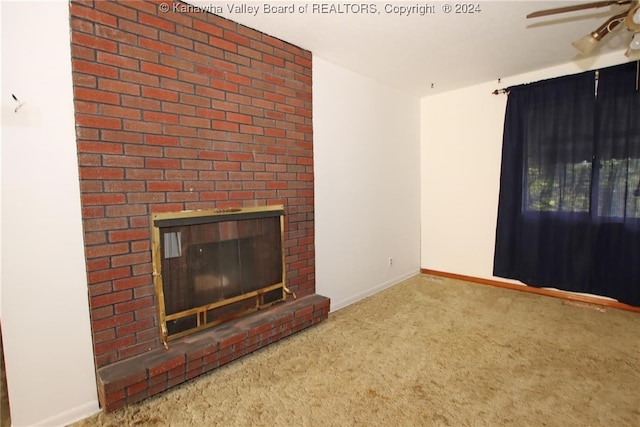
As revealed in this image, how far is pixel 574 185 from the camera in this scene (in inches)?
119

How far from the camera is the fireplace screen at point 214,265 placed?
73.6 inches

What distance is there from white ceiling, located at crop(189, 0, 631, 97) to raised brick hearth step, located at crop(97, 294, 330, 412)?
212 cm

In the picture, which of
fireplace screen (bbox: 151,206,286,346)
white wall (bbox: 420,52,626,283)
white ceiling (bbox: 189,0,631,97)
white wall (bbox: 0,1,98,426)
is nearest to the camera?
white wall (bbox: 0,1,98,426)

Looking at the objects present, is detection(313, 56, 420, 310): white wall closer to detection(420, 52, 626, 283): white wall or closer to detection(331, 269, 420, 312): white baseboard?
detection(331, 269, 420, 312): white baseboard

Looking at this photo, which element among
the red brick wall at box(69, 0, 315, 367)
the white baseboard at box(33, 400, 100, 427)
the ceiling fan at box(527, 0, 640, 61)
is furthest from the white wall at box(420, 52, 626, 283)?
the white baseboard at box(33, 400, 100, 427)

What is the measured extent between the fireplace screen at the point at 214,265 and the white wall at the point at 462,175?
8.13 ft

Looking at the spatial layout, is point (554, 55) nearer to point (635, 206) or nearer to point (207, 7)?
point (635, 206)

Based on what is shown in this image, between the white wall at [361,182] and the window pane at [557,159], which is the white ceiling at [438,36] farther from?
the window pane at [557,159]

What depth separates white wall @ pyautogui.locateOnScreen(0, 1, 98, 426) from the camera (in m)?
1.40

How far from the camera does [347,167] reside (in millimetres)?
3055

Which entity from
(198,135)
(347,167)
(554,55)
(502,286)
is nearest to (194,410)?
(198,135)

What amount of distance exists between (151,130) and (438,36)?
2192 millimetres

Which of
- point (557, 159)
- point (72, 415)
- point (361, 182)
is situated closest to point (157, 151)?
point (72, 415)

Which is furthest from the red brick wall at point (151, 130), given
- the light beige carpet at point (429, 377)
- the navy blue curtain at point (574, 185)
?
the navy blue curtain at point (574, 185)
